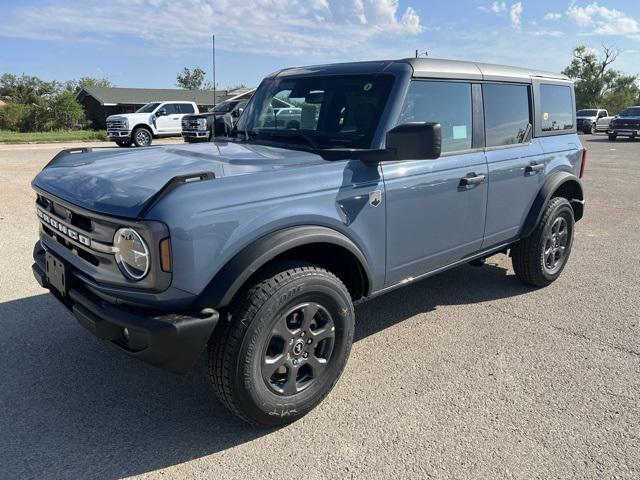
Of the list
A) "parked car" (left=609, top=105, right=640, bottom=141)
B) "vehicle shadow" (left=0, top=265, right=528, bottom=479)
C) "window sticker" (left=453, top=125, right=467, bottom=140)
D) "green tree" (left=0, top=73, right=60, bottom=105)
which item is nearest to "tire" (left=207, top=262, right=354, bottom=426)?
"vehicle shadow" (left=0, top=265, right=528, bottom=479)

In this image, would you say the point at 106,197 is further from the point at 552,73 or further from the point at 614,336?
the point at 552,73

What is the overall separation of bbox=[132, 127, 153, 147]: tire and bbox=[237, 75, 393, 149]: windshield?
1872cm

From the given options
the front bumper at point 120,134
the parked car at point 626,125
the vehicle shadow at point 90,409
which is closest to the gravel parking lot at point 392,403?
the vehicle shadow at point 90,409

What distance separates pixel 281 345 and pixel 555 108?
12.1 feet

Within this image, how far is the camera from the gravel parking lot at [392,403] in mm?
2500

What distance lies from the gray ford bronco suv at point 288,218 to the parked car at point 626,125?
2713cm

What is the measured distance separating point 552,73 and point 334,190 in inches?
128

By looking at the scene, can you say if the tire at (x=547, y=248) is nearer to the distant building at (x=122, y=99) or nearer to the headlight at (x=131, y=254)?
the headlight at (x=131, y=254)

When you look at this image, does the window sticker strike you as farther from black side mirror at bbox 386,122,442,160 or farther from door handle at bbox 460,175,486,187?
black side mirror at bbox 386,122,442,160

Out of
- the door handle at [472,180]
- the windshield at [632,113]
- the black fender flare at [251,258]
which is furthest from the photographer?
the windshield at [632,113]

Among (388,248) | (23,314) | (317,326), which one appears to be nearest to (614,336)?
(388,248)

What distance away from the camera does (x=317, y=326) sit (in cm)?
293

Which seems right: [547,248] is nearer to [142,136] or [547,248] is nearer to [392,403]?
[392,403]

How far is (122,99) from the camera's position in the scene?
44812 millimetres
